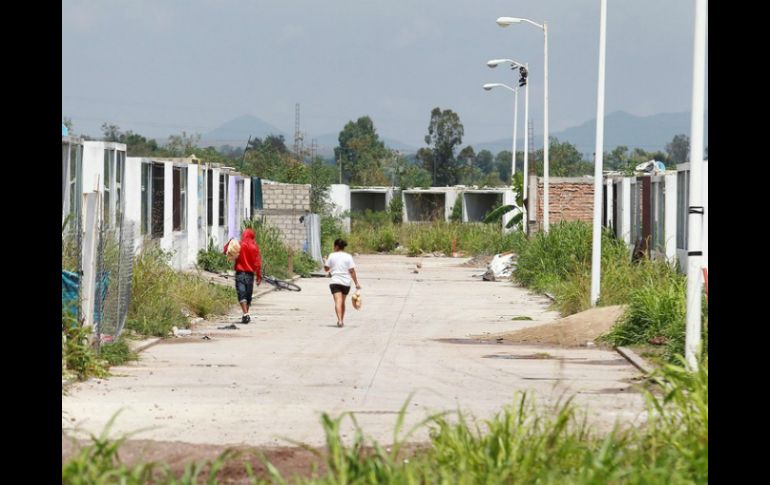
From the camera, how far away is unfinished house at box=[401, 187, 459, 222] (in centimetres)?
8275

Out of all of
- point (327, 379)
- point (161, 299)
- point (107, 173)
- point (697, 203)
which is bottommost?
point (327, 379)

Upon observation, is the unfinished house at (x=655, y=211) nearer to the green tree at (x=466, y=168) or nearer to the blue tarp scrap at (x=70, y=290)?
the blue tarp scrap at (x=70, y=290)

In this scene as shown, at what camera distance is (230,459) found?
33.3 feet

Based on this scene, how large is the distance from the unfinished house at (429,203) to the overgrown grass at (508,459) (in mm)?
71939

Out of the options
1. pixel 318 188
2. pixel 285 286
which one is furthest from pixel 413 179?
pixel 285 286

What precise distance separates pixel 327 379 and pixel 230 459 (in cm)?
567

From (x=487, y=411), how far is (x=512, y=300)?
19.1 metres

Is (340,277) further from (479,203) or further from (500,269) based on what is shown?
(479,203)

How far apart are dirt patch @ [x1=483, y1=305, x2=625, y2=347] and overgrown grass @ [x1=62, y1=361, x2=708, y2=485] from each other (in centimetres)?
1063

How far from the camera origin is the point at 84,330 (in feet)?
50.5

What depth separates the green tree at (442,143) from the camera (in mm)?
144875

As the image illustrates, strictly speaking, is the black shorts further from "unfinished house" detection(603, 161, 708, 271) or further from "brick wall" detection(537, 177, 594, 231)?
"brick wall" detection(537, 177, 594, 231)

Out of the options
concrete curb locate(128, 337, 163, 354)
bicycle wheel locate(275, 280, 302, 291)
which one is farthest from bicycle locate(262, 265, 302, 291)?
concrete curb locate(128, 337, 163, 354)

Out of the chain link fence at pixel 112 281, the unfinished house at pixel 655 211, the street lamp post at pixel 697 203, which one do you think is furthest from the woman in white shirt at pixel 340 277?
the street lamp post at pixel 697 203
